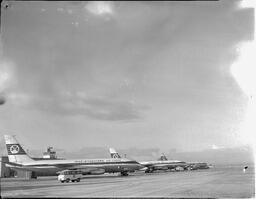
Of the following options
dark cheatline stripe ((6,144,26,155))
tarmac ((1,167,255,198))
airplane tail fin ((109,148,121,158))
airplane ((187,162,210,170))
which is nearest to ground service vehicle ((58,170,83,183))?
tarmac ((1,167,255,198))

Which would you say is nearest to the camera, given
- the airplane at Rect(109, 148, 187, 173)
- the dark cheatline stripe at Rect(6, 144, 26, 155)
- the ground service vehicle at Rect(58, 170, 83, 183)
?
the ground service vehicle at Rect(58, 170, 83, 183)

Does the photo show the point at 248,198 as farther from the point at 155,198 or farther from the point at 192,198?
the point at 155,198

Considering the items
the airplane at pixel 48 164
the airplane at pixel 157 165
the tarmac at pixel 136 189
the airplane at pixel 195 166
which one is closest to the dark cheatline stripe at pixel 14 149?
the airplane at pixel 48 164

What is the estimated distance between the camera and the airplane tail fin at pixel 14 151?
6788 centimetres

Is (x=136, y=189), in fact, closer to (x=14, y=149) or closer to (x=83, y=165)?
(x=83, y=165)

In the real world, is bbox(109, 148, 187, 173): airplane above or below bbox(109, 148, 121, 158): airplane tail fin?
below

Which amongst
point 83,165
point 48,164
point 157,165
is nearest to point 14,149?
point 48,164

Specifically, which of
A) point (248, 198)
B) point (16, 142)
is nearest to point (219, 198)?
point (248, 198)

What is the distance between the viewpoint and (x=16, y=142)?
2734 inches

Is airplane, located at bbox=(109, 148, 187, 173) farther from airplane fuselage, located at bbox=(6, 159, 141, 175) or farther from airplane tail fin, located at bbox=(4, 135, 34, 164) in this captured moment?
airplane tail fin, located at bbox=(4, 135, 34, 164)

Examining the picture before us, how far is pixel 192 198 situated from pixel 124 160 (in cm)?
5229

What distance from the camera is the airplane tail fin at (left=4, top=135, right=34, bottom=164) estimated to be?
6788cm

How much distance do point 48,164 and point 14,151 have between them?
7626 mm

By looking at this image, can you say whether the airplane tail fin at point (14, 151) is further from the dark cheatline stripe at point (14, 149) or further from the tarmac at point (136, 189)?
the tarmac at point (136, 189)
